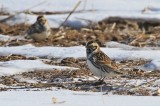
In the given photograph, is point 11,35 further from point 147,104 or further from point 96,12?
point 147,104

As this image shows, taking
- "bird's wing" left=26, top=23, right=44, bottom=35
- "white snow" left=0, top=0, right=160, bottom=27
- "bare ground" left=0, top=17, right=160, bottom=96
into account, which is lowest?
"bare ground" left=0, top=17, right=160, bottom=96

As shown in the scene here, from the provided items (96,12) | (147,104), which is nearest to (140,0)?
(96,12)

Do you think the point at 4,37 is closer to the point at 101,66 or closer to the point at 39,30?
the point at 39,30

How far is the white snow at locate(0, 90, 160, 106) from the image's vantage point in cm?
607

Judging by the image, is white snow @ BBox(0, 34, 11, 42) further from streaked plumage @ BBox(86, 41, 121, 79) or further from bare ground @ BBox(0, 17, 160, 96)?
streaked plumage @ BBox(86, 41, 121, 79)

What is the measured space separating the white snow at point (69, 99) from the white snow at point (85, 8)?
5191 mm

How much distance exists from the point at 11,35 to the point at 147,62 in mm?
3160

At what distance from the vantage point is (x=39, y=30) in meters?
11.5

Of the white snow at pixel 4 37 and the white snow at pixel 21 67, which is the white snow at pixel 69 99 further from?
the white snow at pixel 4 37

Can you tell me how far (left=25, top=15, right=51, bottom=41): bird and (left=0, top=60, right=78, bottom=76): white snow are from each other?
8.30ft

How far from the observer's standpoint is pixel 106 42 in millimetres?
10367

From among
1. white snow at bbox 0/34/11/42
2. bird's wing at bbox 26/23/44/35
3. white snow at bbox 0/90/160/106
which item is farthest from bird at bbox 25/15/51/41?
white snow at bbox 0/90/160/106

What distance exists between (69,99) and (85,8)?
22.2 ft

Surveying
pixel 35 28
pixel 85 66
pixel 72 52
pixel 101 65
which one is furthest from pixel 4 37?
pixel 101 65
